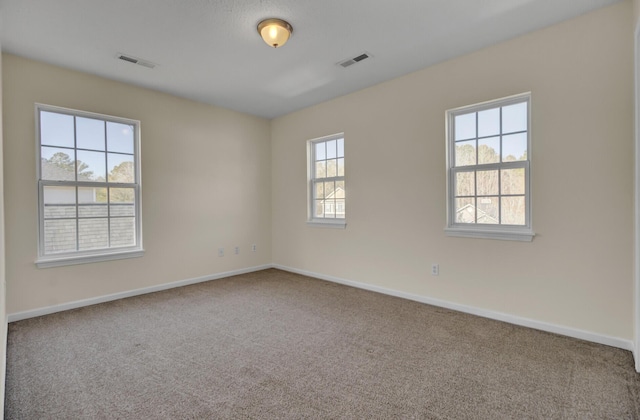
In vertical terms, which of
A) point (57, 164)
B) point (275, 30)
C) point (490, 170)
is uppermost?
point (275, 30)

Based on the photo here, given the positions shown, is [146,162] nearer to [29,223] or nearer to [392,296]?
[29,223]

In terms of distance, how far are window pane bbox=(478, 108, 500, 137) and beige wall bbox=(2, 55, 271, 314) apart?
3.50m

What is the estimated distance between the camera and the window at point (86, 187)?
11.0 feet

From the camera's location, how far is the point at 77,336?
9.05ft

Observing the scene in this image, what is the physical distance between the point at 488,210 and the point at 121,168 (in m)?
4.35

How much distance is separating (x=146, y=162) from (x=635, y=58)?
4.96 meters

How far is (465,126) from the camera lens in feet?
11.0

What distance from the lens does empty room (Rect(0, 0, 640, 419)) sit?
6.79ft

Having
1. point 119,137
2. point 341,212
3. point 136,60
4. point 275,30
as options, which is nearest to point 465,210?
point 341,212

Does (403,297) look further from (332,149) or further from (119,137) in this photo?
(119,137)

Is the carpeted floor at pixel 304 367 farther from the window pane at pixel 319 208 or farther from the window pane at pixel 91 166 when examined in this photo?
the window pane at pixel 319 208

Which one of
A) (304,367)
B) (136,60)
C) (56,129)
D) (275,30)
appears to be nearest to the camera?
(304,367)

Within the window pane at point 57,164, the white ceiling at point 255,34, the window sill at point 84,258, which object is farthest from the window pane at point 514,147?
the window pane at point 57,164

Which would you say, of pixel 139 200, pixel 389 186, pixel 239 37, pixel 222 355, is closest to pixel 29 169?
pixel 139 200
